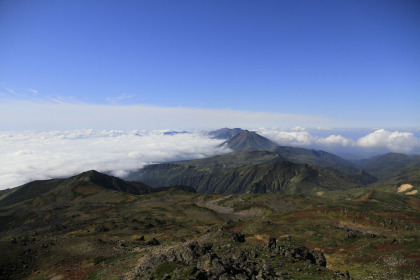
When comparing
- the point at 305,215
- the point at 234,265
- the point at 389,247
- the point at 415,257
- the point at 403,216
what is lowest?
the point at 305,215

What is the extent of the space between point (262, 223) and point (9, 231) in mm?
134476

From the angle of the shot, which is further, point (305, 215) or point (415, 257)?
point (305, 215)

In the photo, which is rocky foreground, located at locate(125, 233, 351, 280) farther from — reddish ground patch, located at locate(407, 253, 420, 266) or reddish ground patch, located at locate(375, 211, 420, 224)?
reddish ground patch, located at locate(375, 211, 420, 224)

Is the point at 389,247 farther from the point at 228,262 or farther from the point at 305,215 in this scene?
the point at 305,215

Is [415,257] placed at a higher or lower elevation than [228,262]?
lower

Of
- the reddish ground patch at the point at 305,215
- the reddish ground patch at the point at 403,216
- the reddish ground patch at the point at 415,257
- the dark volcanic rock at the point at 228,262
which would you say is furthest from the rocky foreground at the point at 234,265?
the reddish ground patch at the point at 403,216

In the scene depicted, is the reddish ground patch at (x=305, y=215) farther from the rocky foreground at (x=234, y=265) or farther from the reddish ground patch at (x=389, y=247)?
the rocky foreground at (x=234, y=265)

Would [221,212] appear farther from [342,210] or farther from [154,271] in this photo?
[154,271]

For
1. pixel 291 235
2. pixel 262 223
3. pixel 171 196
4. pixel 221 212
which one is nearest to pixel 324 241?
pixel 291 235

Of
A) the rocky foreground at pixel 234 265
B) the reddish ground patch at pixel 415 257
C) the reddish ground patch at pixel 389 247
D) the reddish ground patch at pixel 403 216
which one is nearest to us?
the rocky foreground at pixel 234 265

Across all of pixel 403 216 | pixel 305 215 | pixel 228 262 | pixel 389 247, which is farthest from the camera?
pixel 305 215

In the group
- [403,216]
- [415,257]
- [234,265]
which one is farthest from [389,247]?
[403,216]

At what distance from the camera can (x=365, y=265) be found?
114 feet

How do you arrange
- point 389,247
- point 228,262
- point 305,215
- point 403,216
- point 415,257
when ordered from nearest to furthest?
point 228,262 < point 415,257 < point 389,247 < point 403,216 < point 305,215
